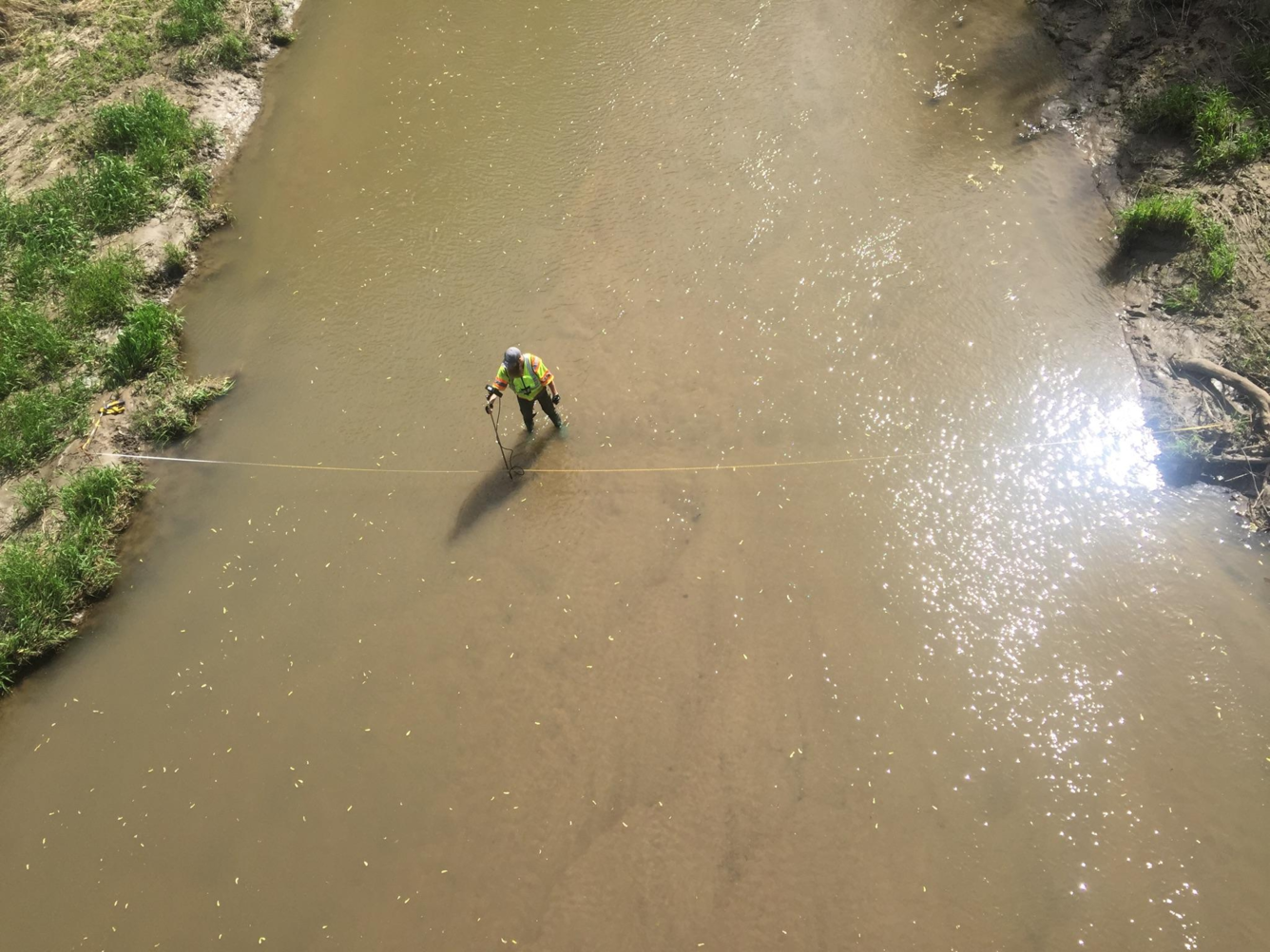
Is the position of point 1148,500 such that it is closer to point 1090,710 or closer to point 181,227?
point 1090,710

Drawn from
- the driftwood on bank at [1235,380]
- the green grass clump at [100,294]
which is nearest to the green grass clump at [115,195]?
the green grass clump at [100,294]

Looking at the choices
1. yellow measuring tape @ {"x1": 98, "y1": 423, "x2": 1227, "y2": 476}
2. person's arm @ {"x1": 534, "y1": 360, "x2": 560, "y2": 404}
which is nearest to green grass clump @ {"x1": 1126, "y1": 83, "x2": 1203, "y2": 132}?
yellow measuring tape @ {"x1": 98, "y1": 423, "x2": 1227, "y2": 476}

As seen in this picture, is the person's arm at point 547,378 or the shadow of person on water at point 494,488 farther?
the shadow of person on water at point 494,488

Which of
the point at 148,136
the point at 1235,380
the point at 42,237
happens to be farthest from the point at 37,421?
the point at 1235,380

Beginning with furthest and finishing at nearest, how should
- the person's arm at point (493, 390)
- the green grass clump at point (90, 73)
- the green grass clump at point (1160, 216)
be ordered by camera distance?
the green grass clump at point (90, 73), the green grass clump at point (1160, 216), the person's arm at point (493, 390)

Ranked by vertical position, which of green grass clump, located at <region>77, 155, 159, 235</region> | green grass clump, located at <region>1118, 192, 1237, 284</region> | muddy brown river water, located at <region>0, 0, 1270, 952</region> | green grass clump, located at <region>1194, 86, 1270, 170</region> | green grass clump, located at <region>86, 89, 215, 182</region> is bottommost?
muddy brown river water, located at <region>0, 0, 1270, 952</region>

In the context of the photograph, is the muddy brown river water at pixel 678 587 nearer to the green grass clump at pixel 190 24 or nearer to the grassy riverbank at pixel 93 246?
the grassy riverbank at pixel 93 246

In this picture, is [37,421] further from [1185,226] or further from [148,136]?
[1185,226]

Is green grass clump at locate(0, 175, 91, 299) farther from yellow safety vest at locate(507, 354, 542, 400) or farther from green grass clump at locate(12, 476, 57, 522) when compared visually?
yellow safety vest at locate(507, 354, 542, 400)

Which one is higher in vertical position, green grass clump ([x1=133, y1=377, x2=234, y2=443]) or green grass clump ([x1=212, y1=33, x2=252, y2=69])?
green grass clump ([x1=212, y1=33, x2=252, y2=69])
